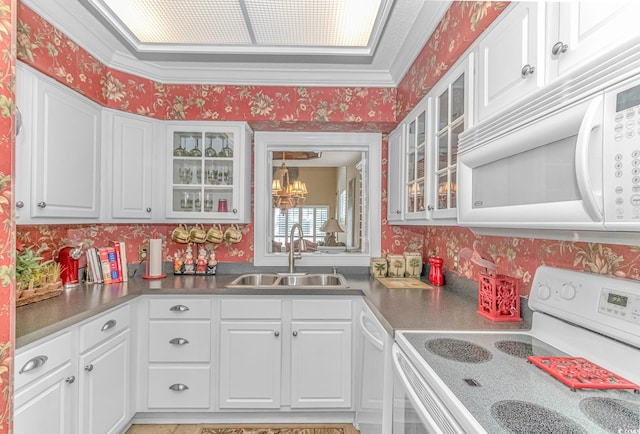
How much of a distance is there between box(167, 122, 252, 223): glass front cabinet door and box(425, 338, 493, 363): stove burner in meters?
1.75

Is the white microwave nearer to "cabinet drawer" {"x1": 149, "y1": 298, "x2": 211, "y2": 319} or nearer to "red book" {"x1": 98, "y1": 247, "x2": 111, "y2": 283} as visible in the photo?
"cabinet drawer" {"x1": 149, "y1": 298, "x2": 211, "y2": 319}

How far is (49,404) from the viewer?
146 cm

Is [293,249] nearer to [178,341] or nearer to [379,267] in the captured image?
[379,267]

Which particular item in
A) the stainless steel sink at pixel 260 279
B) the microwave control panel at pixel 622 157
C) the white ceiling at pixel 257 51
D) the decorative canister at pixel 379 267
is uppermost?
the white ceiling at pixel 257 51

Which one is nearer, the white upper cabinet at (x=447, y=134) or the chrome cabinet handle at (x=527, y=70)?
the chrome cabinet handle at (x=527, y=70)

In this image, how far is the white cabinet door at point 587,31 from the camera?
2.42 ft

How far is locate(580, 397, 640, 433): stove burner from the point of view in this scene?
72cm

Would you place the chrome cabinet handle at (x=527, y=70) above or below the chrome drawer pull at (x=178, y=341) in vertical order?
above

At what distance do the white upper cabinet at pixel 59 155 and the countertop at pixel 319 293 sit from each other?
1.48ft

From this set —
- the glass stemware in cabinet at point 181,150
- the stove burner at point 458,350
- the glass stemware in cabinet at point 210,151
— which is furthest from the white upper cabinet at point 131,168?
the stove burner at point 458,350

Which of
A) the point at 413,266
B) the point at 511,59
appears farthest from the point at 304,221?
the point at 511,59

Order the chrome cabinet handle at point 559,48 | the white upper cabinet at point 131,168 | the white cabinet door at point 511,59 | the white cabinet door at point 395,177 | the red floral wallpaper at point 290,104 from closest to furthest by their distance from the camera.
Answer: the chrome cabinet handle at point 559,48 < the white cabinet door at point 511,59 < the red floral wallpaper at point 290,104 < the white upper cabinet at point 131,168 < the white cabinet door at point 395,177

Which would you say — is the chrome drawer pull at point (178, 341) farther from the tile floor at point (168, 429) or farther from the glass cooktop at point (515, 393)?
the glass cooktop at point (515, 393)

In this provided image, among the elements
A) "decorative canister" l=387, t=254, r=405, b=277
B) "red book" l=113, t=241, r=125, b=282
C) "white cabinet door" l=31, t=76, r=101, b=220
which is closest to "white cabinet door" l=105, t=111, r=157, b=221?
"white cabinet door" l=31, t=76, r=101, b=220
